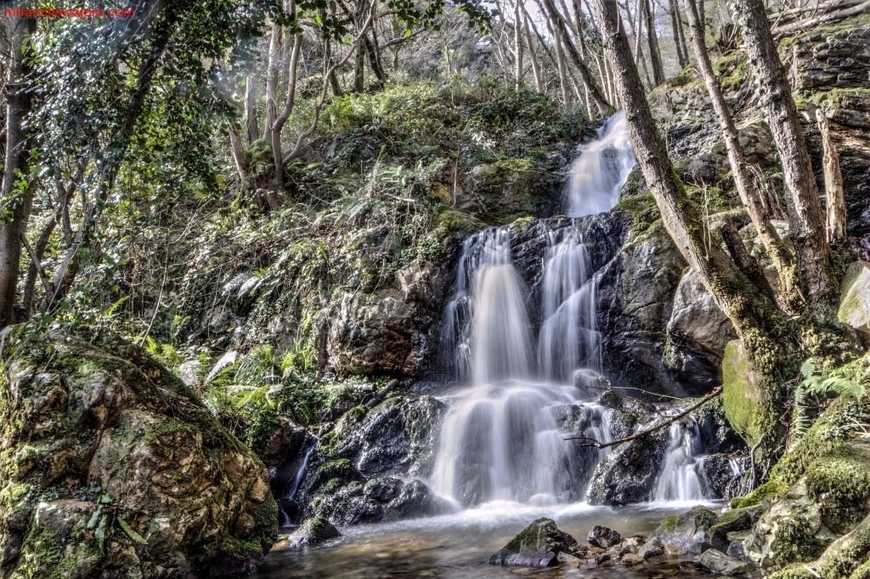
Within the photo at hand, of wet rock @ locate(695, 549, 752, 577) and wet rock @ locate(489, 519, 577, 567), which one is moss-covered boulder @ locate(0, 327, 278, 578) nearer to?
wet rock @ locate(489, 519, 577, 567)

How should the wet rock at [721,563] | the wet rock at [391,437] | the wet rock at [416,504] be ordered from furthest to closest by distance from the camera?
1. the wet rock at [391,437]
2. the wet rock at [416,504]
3. the wet rock at [721,563]

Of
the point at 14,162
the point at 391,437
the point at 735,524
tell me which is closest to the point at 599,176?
the point at 391,437

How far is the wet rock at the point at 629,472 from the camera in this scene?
7016 mm

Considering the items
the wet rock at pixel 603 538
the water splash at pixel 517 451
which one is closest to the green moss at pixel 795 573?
the wet rock at pixel 603 538

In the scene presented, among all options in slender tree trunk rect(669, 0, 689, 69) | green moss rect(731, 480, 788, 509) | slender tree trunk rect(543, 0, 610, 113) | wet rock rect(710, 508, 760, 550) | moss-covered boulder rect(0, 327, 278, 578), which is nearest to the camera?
moss-covered boulder rect(0, 327, 278, 578)

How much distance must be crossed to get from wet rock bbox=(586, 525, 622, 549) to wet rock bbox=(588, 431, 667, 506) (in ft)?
6.01

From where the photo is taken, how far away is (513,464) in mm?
8055

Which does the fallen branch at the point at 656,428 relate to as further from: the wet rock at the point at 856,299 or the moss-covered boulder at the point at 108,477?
the moss-covered boulder at the point at 108,477

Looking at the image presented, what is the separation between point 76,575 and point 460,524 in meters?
3.89

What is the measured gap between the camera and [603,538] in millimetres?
5191

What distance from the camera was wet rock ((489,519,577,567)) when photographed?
4926 millimetres

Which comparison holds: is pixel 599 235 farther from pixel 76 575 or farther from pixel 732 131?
pixel 76 575

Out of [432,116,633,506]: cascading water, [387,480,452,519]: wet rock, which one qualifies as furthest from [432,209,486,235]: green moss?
[387,480,452,519]: wet rock

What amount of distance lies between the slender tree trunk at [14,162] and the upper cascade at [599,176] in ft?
34.2
